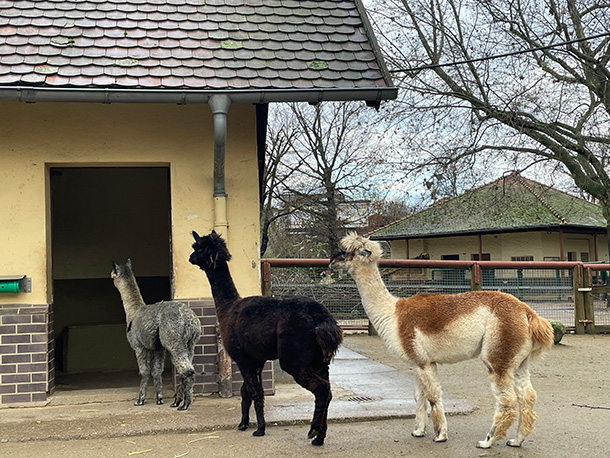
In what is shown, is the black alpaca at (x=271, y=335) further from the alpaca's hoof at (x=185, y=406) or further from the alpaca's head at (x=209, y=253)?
the alpaca's hoof at (x=185, y=406)

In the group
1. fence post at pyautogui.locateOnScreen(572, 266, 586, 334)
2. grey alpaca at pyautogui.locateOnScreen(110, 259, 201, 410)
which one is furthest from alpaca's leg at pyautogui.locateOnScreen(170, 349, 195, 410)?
fence post at pyautogui.locateOnScreen(572, 266, 586, 334)

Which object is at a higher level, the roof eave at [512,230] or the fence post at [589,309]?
the roof eave at [512,230]

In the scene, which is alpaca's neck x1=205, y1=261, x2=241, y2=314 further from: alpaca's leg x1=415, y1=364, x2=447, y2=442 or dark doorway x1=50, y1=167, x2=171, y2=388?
dark doorway x1=50, y1=167, x2=171, y2=388

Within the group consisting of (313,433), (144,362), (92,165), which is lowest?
(313,433)

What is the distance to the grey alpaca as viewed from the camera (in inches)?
241

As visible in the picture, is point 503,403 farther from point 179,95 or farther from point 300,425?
point 179,95

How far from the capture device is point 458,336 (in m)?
4.93

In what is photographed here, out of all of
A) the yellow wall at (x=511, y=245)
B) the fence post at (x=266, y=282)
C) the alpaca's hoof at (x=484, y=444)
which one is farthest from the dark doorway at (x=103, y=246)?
the yellow wall at (x=511, y=245)

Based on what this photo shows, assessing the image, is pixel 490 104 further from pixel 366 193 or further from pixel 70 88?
pixel 70 88

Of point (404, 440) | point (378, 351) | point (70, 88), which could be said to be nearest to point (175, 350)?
point (404, 440)

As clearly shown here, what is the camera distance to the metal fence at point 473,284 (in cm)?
1198

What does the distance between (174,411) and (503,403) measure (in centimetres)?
322

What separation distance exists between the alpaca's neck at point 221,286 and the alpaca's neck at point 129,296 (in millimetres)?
1532

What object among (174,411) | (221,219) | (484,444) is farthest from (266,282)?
(484,444)
